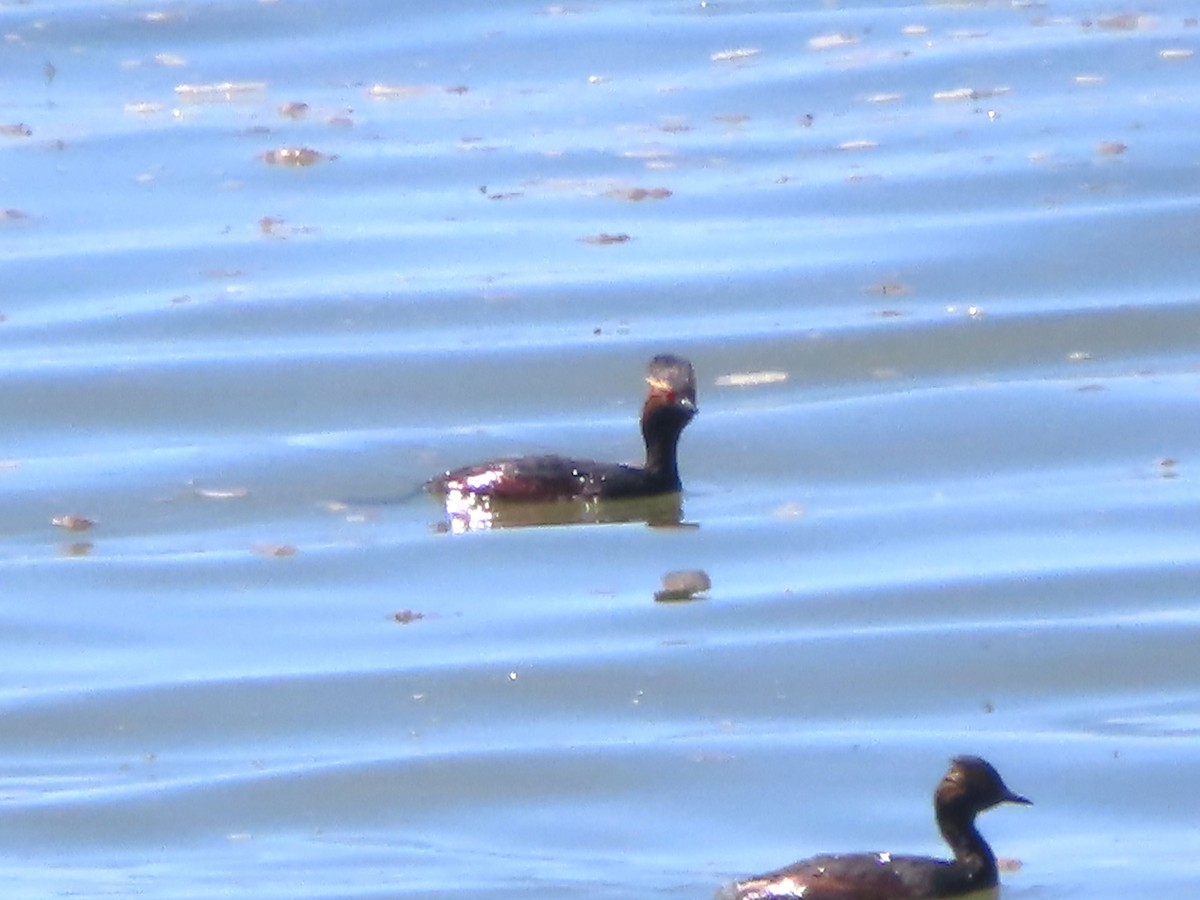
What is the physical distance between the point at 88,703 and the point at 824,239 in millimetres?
7581

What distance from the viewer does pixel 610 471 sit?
13.6 meters

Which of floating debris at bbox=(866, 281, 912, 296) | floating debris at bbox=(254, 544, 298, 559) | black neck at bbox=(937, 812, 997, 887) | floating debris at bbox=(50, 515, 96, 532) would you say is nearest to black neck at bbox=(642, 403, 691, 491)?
floating debris at bbox=(254, 544, 298, 559)

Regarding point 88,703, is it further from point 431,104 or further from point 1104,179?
point 431,104

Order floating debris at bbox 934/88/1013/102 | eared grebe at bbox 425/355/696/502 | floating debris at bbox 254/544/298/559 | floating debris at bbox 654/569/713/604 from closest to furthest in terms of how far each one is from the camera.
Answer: floating debris at bbox 654/569/713/604 → floating debris at bbox 254/544/298/559 → eared grebe at bbox 425/355/696/502 → floating debris at bbox 934/88/1013/102

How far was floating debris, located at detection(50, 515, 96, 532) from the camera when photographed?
1343cm

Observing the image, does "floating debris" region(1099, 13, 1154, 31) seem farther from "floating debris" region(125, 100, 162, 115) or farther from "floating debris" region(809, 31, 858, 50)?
"floating debris" region(125, 100, 162, 115)

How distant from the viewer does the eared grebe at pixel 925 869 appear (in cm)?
881

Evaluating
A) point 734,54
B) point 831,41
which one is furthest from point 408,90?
point 831,41

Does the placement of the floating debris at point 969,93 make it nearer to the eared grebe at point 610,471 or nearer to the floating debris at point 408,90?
the floating debris at point 408,90

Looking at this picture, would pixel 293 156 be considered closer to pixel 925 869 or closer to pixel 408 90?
pixel 408 90

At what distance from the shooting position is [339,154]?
20.2 metres

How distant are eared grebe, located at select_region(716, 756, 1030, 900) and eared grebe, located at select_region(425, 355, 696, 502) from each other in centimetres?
418

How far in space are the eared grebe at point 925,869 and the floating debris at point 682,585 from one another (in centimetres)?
297

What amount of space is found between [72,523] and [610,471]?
2134mm
